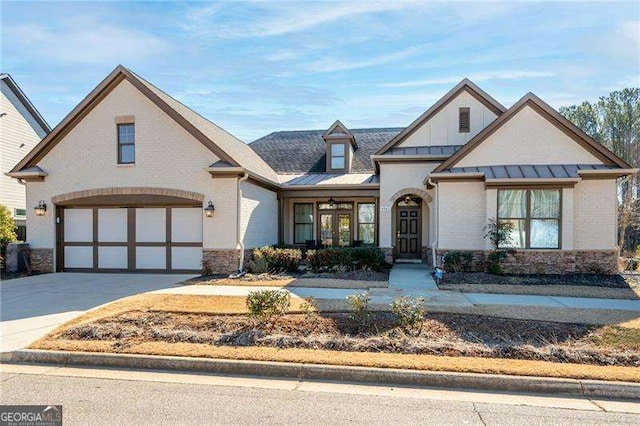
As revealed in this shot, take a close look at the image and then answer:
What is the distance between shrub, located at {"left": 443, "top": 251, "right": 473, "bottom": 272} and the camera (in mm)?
13852

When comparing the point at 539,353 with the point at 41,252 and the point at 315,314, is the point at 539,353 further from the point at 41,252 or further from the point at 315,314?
the point at 41,252

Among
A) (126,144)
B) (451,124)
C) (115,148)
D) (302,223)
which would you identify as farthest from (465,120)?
(115,148)

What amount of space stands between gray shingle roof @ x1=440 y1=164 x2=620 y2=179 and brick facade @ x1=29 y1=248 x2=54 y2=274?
1522 centimetres

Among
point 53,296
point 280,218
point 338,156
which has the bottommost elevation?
point 53,296

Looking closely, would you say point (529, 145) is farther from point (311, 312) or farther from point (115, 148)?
point (115, 148)

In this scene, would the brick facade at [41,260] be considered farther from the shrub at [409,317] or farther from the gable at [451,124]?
the gable at [451,124]

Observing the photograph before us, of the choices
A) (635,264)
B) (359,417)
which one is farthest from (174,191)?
(635,264)

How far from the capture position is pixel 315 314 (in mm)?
8117

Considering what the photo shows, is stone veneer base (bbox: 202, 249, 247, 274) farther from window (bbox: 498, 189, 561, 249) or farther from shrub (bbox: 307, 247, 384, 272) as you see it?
window (bbox: 498, 189, 561, 249)

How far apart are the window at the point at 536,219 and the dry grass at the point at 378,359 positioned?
889 cm

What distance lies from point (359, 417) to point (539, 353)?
128 inches

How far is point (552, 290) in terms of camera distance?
1106 centimetres

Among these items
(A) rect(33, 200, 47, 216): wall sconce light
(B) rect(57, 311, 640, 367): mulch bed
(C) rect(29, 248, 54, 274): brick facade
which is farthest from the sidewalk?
(A) rect(33, 200, 47, 216): wall sconce light

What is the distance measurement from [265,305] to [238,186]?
763 cm
